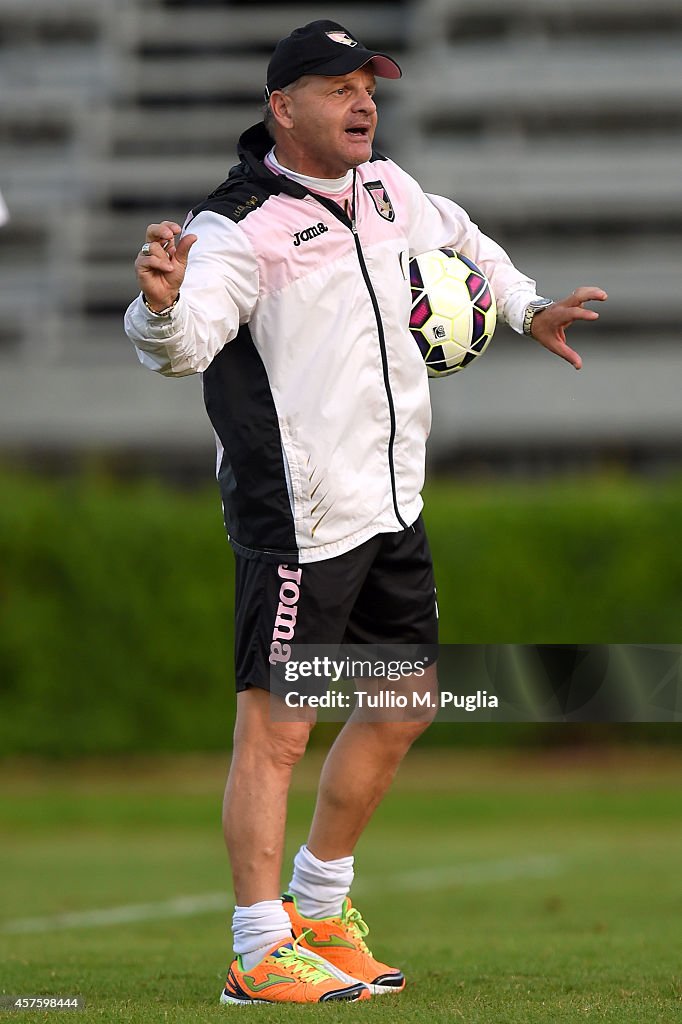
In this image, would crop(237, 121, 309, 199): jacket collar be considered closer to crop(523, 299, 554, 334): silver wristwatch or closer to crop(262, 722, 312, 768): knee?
crop(523, 299, 554, 334): silver wristwatch

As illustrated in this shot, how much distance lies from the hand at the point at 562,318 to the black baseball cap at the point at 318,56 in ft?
2.89

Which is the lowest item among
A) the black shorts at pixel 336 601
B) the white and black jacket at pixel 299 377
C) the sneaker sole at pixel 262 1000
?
the sneaker sole at pixel 262 1000

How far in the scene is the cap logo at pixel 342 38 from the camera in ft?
15.9

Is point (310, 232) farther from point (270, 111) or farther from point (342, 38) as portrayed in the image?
point (342, 38)

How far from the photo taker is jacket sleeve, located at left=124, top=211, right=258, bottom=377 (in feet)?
14.2

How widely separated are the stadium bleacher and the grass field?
34.9 m

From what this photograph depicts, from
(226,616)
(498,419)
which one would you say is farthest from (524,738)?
(498,419)

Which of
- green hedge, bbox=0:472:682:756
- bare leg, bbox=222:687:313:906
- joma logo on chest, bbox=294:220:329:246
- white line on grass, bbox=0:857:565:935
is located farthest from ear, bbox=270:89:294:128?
green hedge, bbox=0:472:682:756

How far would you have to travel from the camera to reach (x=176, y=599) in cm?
1723

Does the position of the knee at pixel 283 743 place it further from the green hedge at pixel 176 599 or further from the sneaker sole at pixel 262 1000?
the green hedge at pixel 176 599

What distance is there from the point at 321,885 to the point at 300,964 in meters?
0.44

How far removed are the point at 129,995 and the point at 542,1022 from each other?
1345 mm

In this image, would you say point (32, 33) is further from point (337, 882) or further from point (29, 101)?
point (337, 882)

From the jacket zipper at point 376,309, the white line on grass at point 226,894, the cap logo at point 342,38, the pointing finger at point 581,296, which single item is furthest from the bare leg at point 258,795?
the white line on grass at point 226,894
